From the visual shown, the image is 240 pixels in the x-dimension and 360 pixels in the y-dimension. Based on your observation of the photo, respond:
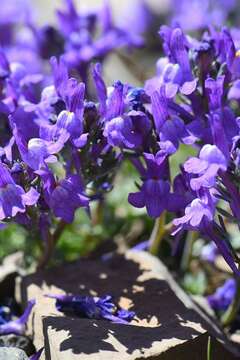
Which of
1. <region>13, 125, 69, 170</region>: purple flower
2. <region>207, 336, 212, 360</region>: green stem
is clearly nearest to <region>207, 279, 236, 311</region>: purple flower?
<region>207, 336, 212, 360</region>: green stem

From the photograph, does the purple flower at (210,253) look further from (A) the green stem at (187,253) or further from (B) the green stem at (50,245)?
(B) the green stem at (50,245)

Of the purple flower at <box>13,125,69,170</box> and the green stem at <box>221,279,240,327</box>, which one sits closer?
the purple flower at <box>13,125,69,170</box>

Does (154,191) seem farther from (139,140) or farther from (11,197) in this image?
(11,197)

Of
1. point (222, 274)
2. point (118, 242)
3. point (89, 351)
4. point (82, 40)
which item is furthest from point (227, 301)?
point (82, 40)

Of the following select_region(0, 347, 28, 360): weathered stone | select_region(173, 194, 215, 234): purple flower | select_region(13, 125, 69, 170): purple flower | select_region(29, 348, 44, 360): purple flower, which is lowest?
select_region(29, 348, 44, 360): purple flower

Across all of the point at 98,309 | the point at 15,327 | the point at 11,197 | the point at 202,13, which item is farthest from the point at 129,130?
the point at 202,13

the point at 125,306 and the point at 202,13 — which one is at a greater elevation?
the point at 202,13

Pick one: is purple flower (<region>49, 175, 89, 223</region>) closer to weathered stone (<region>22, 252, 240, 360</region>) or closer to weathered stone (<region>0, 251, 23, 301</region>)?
weathered stone (<region>22, 252, 240, 360</region>)
